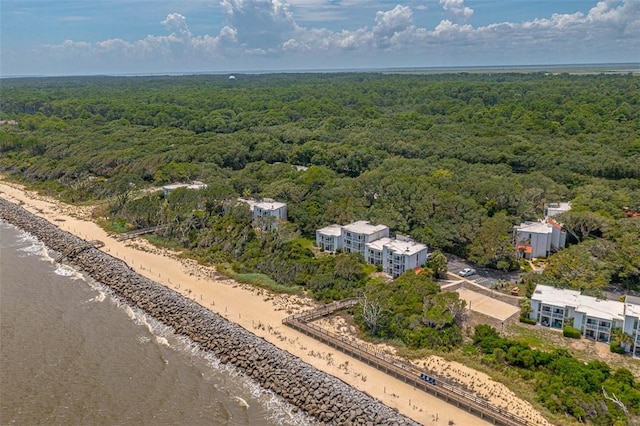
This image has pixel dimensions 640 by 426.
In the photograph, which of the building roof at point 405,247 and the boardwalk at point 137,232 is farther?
the boardwalk at point 137,232

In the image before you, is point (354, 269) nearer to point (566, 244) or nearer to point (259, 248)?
point (259, 248)

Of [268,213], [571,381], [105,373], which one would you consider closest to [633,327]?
[571,381]

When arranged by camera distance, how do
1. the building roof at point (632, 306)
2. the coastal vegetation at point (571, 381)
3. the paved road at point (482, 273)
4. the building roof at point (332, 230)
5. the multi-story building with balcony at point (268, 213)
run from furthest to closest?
the multi-story building with balcony at point (268, 213)
the building roof at point (332, 230)
the paved road at point (482, 273)
the building roof at point (632, 306)
the coastal vegetation at point (571, 381)

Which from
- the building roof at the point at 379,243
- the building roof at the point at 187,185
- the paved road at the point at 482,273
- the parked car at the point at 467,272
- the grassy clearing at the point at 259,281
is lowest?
the paved road at the point at 482,273

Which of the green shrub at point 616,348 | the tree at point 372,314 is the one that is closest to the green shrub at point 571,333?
the green shrub at point 616,348

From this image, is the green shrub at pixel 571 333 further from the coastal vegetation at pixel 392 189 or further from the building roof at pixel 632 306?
the coastal vegetation at pixel 392 189

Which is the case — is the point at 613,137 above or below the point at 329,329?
above

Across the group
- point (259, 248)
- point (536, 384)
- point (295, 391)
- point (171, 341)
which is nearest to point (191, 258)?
point (259, 248)
